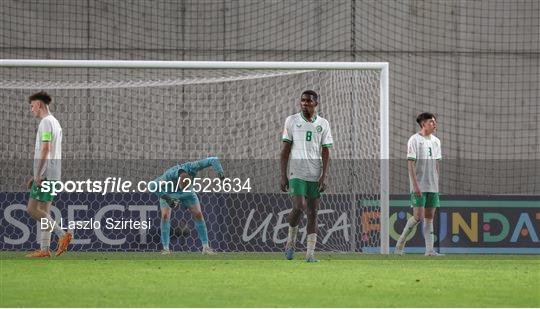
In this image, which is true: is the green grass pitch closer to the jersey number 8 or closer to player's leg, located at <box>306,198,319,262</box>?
player's leg, located at <box>306,198,319,262</box>

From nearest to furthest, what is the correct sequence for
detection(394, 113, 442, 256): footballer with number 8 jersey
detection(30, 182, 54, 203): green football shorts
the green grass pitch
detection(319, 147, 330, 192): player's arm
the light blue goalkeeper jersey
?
the green grass pitch
detection(319, 147, 330, 192): player's arm
detection(30, 182, 54, 203): green football shorts
the light blue goalkeeper jersey
detection(394, 113, 442, 256): footballer with number 8 jersey

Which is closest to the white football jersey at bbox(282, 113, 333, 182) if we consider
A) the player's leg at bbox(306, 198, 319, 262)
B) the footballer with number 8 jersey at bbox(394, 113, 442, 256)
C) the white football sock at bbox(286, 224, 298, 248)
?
the player's leg at bbox(306, 198, 319, 262)

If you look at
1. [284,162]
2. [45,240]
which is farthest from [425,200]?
[45,240]

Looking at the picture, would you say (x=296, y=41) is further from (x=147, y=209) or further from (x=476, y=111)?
(x=147, y=209)

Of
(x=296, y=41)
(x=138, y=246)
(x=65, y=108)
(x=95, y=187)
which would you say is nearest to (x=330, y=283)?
(x=138, y=246)

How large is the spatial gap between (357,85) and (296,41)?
5.23 meters

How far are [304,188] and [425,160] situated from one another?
2.53 m

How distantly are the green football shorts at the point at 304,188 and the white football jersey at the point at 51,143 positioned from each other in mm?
2373

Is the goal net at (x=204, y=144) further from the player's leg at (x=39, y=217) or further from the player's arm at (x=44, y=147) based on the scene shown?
the player's leg at (x=39, y=217)

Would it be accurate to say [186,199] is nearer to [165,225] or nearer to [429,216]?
[165,225]

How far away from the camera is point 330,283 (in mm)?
8375

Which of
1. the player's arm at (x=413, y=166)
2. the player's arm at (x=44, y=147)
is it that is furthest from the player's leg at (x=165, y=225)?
the player's arm at (x=413, y=166)

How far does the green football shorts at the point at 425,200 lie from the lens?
13.1m

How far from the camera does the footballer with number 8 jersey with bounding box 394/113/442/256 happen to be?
42.9ft
